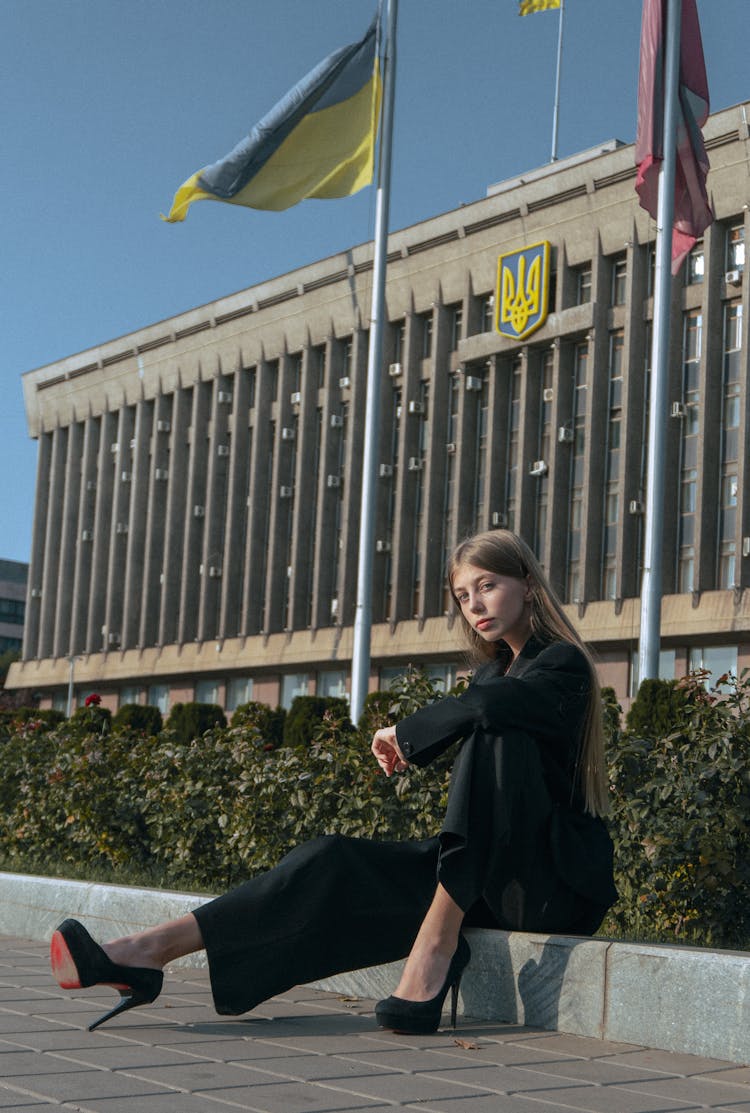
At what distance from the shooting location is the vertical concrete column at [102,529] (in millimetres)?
56094

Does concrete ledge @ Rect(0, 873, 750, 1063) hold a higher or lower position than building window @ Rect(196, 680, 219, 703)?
lower

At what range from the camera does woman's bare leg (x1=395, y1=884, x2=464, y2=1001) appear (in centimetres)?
409

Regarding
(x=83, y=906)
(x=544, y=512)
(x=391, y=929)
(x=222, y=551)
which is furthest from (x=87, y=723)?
(x=222, y=551)

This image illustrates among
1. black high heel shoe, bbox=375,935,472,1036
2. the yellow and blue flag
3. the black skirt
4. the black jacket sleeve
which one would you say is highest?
the yellow and blue flag

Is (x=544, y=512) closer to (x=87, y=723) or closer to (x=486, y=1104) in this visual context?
(x=87, y=723)

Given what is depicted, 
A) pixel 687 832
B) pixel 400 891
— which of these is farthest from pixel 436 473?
pixel 400 891

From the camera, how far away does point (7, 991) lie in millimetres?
4867

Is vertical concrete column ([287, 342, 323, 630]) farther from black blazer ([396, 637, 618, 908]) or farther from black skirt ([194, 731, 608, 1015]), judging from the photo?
black blazer ([396, 637, 618, 908])

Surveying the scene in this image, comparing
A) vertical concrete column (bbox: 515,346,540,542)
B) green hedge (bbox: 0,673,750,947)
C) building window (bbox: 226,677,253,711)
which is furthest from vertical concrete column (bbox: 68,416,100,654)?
green hedge (bbox: 0,673,750,947)

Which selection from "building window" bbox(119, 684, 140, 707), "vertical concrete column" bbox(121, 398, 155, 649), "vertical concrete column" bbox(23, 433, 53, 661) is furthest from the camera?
"vertical concrete column" bbox(23, 433, 53, 661)

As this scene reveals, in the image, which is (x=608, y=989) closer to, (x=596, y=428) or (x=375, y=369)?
(x=375, y=369)

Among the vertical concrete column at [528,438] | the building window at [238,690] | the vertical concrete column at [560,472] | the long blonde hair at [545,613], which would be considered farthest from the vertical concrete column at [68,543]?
the long blonde hair at [545,613]

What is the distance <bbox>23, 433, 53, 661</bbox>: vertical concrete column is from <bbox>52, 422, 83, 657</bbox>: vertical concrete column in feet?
6.87

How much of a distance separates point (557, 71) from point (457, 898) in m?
40.7
